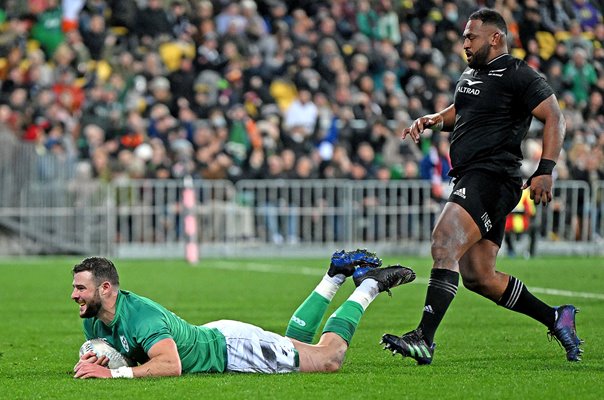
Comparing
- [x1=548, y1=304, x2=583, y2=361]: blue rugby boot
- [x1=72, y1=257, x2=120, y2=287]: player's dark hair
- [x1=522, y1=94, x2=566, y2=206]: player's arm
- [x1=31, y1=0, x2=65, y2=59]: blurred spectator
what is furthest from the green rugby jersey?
[x1=31, y1=0, x2=65, y2=59]: blurred spectator

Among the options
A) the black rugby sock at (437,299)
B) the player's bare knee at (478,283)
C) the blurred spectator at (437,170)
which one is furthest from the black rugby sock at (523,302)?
the blurred spectator at (437,170)

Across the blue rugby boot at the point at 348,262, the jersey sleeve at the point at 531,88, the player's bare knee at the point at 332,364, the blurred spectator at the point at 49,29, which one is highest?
the blurred spectator at the point at 49,29

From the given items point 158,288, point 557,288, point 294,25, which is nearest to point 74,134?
point 294,25

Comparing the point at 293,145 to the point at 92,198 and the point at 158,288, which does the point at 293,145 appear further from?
the point at 158,288

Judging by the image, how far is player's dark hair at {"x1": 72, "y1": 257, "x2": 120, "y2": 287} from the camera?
783cm

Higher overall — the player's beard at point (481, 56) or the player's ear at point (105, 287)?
the player's beard at point (481, 56)

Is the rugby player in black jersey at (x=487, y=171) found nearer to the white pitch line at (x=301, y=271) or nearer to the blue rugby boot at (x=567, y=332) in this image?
the blue rugby boot at (x=567, y=332)

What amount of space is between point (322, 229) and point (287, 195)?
915 millimetres

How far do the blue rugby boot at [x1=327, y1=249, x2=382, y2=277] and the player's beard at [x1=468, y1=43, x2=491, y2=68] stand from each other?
144 cm

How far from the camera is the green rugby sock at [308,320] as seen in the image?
869 centimetres

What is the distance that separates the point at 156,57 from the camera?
83.5 feet

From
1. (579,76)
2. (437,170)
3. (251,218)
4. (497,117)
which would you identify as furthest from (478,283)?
(579,76)

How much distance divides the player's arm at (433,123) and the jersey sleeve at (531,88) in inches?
24.2

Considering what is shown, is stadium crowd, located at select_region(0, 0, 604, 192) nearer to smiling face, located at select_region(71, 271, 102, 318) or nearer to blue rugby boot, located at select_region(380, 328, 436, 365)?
blue rugby boot, located at select_region(380, 328, 436, 365)
